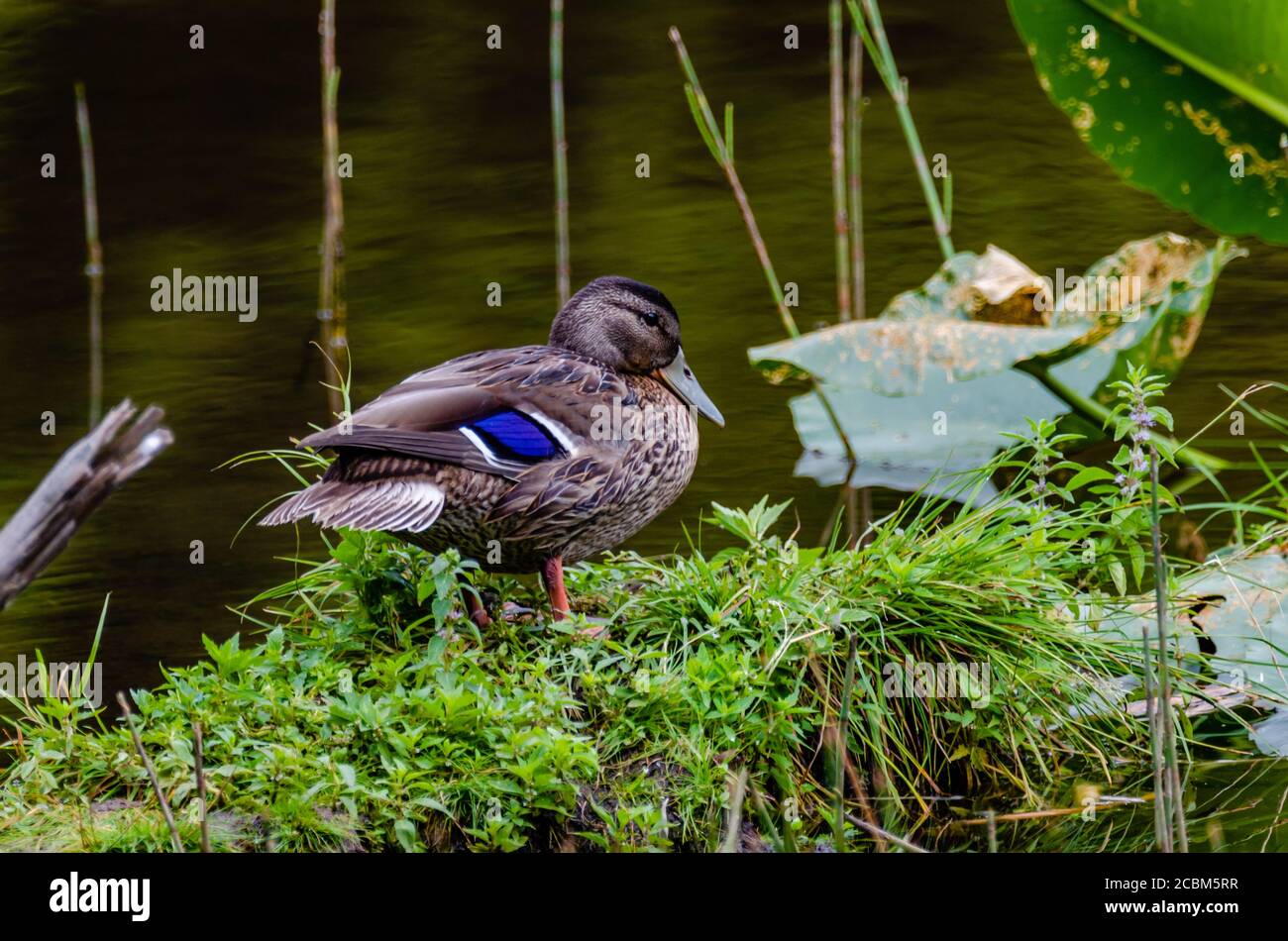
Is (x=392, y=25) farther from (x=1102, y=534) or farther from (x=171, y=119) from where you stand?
(x=1102, y=534)

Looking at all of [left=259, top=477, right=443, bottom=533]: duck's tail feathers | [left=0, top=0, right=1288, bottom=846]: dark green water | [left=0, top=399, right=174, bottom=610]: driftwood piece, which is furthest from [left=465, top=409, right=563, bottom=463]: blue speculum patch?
[left=0, top=399, right=174, bottom=610]: driftwood piece

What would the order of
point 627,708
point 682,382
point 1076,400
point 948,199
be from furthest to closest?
1. point 948,199
2. point 1076,400
3. point 682,382
4. point 627,708

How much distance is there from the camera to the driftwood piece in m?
2.58

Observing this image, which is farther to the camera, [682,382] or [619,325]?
[682,382]

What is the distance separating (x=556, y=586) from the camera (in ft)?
14.1

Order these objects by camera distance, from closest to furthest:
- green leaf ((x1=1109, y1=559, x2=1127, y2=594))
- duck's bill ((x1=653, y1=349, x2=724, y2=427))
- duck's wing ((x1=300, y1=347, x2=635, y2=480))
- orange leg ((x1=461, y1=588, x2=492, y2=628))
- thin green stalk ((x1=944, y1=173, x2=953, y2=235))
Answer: duck's wing ((x1=300, y1=347, x2=635, y2=480)), orange leg ((x1=461, y1=588, x2=492, y2=628)), green leaf ((x1=1109, y1=559, x2=1127, y2=594)), duck's bill ((x1=653, y1=349, x2=724, y2=427)), thin green stalk ((x1=944, y1=173, x2=953, y2=235))

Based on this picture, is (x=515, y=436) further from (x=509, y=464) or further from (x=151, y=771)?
(x=151, y=771)

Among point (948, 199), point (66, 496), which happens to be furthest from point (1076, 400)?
point (66, 496)

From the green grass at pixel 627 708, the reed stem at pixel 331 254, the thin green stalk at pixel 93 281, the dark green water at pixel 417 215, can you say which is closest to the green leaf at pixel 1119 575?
the green grass at pixel 627 708

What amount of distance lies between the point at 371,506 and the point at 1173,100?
321 centimetres

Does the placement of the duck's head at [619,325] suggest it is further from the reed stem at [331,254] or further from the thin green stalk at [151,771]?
the reed stem at [331,254]

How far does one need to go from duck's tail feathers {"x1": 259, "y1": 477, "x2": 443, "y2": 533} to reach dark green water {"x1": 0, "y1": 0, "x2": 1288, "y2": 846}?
4.84ft

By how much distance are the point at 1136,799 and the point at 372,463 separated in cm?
192

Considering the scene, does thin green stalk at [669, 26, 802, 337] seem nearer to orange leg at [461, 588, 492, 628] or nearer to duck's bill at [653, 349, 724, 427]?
duck's bill at [653, 349, 724, 427]
